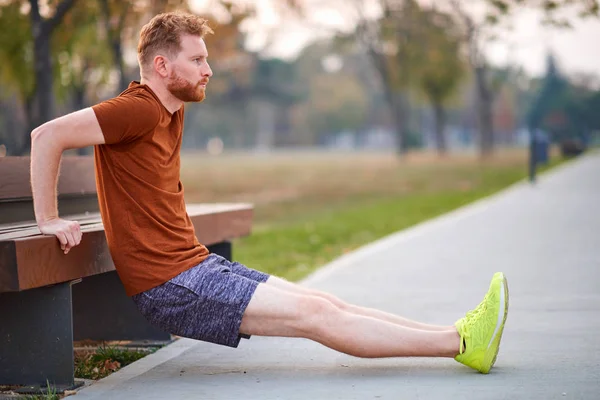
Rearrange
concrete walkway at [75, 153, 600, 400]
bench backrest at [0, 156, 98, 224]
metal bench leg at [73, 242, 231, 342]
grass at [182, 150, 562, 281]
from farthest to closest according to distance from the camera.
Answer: grass at [182, 150, 562, 281] → metal bench leg at [73, 242, 231, 342] → bench backrest at [0, 156, 98, 224] → concrete walkway at [75, 153, 600, 400]

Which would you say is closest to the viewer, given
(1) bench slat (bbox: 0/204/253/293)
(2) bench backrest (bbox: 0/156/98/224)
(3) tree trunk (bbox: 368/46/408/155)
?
(1) bench slat (bbox: 0/204/253/293)

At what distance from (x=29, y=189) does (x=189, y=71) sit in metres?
1.46

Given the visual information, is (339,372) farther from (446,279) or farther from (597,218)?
(597,218)

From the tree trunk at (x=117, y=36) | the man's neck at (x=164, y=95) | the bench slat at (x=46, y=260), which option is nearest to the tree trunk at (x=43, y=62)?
the tree trunk at (x=117, y=36)

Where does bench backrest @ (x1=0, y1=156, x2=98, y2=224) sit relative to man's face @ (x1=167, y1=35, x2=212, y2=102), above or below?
below

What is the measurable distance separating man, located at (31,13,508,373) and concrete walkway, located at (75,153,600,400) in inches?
7.6

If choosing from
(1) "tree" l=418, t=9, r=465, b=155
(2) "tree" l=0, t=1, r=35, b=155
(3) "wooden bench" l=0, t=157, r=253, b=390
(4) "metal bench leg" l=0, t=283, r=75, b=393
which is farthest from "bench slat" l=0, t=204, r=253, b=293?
(1) "tree" l=418, t=9, r=465, b=155

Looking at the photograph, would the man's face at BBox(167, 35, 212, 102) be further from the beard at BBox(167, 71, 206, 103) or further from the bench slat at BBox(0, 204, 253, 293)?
the bench slat at BBox(0, 204, 253, 293)

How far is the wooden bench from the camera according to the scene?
4.31 meters

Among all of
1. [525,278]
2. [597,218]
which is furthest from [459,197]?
[525,278]

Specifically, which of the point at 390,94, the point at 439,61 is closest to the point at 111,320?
the point at 439,61

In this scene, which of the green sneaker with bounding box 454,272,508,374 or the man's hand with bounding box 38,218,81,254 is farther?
the green sneaker with bounding box 454,272,508,374

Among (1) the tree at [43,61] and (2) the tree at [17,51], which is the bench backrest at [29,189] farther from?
(2) the tree at [17,51]

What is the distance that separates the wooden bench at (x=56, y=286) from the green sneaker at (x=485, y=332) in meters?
1.73
